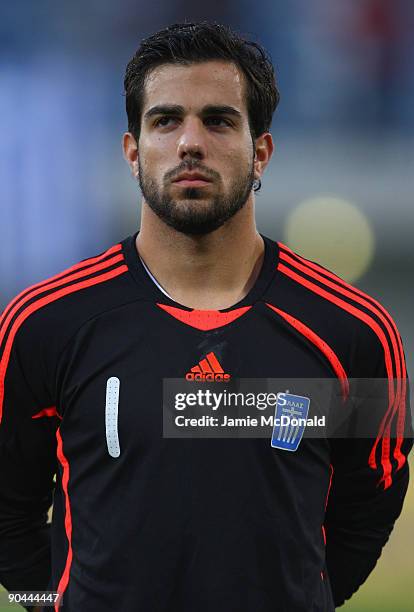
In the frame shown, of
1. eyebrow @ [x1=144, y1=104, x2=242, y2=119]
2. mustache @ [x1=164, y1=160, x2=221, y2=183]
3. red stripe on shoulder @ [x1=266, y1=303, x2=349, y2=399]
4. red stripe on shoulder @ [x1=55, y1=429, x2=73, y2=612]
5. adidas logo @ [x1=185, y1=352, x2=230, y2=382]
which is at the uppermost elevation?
eyebrow @ [x1=144, y1=104, x2=242, y2=119]

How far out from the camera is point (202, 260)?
2.52 m

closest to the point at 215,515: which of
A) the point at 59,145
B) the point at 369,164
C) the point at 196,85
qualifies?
the point at 196,85

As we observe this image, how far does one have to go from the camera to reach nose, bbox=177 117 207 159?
7.79 ft

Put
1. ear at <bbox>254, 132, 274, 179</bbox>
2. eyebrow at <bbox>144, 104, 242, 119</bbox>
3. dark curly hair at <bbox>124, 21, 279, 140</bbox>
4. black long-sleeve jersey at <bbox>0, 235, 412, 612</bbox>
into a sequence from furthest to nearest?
ear at <bbox>254, 132, 274, 179</bbox> < dark curly hair at <bbox>124, 21, 279, 140</bbox> < eyebrow at <bbox>144, 104, 242, 119</bbox> < black long-sleeve jersey at <bbox>0, 235, 412, 612</bbox>

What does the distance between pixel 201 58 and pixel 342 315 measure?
0.83 meters

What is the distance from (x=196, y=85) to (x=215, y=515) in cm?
116

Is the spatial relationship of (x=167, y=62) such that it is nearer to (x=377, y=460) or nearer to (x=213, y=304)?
(x=213, y=304)

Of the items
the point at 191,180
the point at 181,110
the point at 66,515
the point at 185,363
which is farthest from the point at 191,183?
the point at 66,515

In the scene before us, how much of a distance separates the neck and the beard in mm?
44

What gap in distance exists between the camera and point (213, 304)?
2494mm

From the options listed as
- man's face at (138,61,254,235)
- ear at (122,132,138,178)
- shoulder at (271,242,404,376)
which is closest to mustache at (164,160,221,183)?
man's face at (138,61,254,235)

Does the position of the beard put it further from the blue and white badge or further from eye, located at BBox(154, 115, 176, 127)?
the blue and white badge

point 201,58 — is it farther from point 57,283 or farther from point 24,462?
point 24,462

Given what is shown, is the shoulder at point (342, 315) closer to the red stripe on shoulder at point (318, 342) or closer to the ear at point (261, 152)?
the red stripe on shoulder at point (318, 342)
